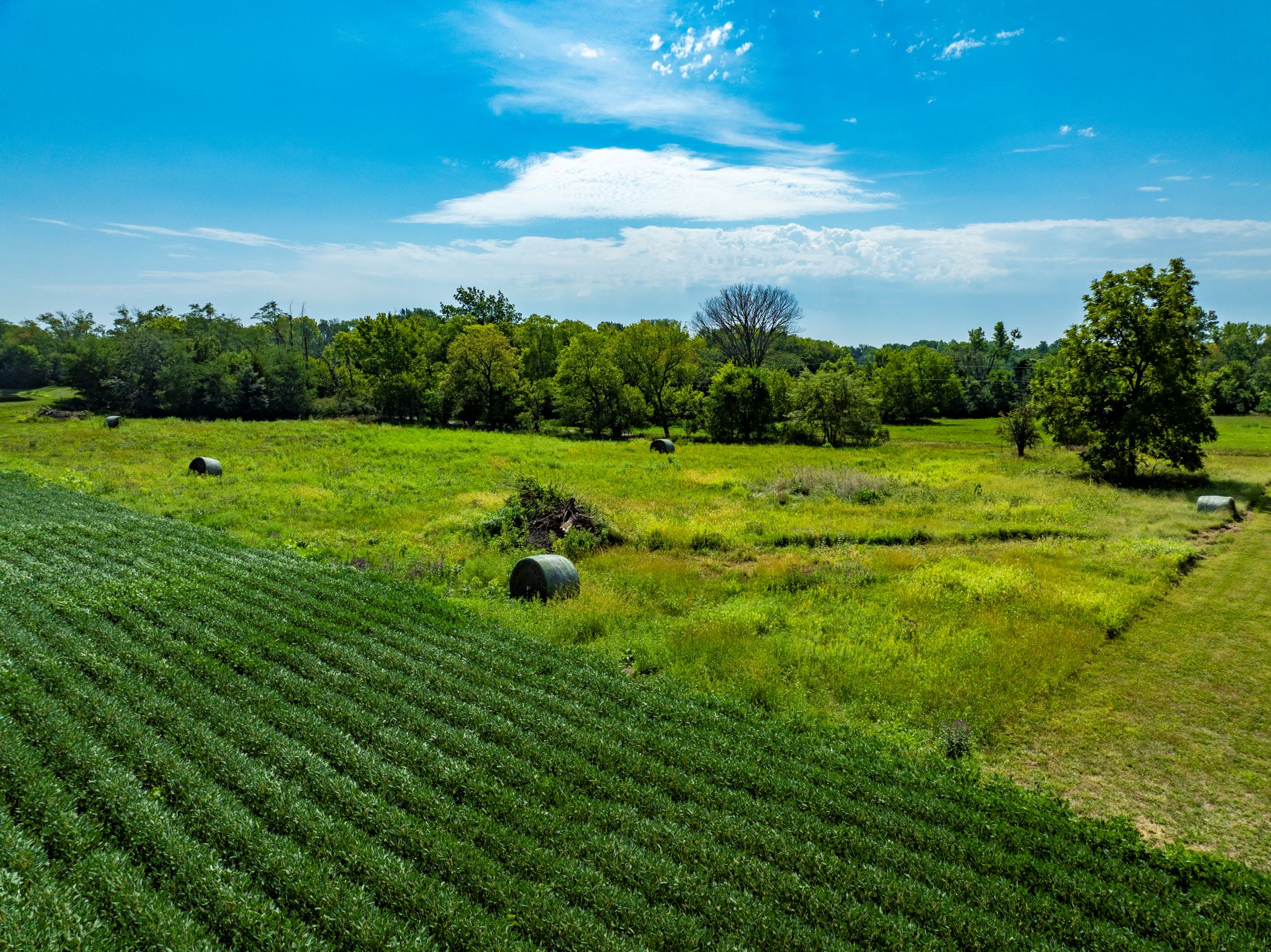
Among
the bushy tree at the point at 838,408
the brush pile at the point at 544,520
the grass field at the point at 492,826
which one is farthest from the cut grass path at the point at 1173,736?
the bushy tree at the point at 838,408

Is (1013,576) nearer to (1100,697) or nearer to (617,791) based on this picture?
(1100,697)

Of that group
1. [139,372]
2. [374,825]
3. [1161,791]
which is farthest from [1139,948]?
[139,372]

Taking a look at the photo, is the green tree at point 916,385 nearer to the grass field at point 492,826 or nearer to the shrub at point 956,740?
the shrub at point 956,740

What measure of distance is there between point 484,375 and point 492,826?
6016 centimetres

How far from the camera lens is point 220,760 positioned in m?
7.11

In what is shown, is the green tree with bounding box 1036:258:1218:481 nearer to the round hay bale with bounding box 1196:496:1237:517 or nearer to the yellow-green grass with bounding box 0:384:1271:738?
the yellow-green grass with bounding box 0:384:1271:738

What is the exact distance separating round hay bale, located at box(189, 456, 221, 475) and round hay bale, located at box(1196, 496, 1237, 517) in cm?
3893

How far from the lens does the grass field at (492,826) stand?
211 inches

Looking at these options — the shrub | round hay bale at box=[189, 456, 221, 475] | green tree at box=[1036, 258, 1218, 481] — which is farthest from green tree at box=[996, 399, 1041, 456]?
round hay bale at box=[189, 456, 221, 475]

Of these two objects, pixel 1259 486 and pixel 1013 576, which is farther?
pixel 1259 486

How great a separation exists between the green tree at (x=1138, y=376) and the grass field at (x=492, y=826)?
95.0 feet

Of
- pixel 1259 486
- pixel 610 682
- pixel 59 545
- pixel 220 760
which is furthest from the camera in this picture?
pixel 1259 486

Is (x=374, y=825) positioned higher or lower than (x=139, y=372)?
lower

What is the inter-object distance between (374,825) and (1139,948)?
691 centimetres
